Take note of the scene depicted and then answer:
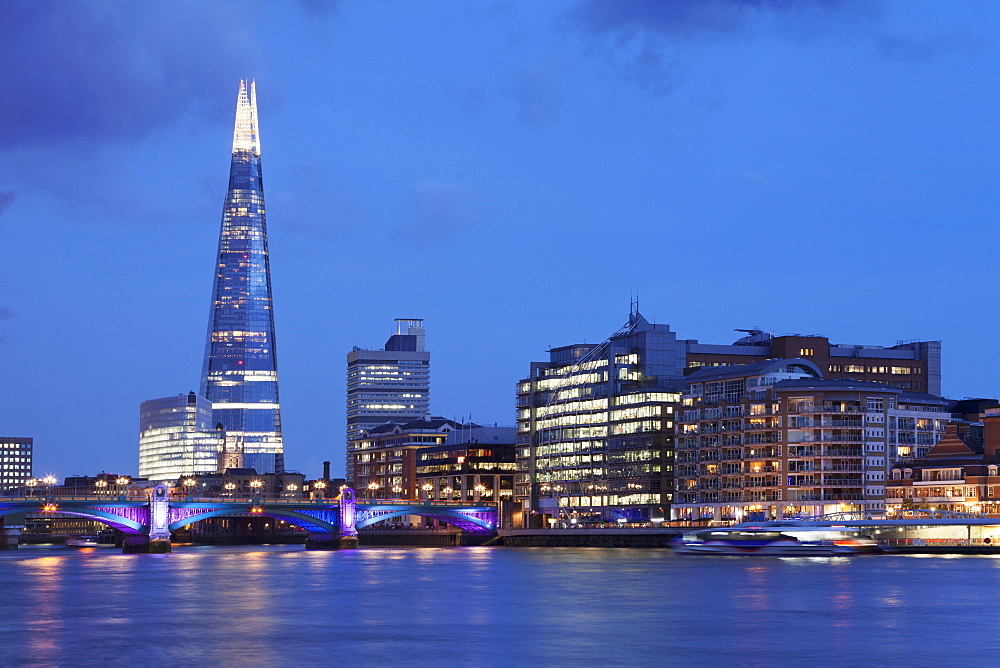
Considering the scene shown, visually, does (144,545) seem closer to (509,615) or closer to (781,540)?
(781,540)

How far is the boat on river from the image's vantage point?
163125mm

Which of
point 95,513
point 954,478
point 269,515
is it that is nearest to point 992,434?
point 954,478

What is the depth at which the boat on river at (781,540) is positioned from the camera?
163125 millimetres

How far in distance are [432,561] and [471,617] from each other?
238 ft

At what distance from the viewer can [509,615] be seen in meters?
79.2

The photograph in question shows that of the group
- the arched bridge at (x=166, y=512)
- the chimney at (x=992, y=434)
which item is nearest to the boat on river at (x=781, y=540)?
the chimney at (x=992, y=434)

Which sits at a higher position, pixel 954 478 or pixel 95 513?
pixel 954 478

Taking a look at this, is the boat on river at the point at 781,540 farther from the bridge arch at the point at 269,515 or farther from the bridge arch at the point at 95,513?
the bridge arch at the point at 95,513

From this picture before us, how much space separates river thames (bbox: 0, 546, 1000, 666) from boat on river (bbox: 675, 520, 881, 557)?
3117 cm

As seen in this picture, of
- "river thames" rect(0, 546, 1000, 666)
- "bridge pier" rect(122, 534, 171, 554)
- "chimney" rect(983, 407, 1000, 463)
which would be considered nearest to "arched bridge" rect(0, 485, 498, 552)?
"bridge pier" rect(122, 534, 171, 554)

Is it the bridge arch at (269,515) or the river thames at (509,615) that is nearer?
the river thames at (509,615)

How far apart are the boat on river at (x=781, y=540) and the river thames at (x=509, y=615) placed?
102 feet

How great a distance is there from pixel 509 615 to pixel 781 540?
298 feet

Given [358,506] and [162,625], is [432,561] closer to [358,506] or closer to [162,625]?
[358,506]
